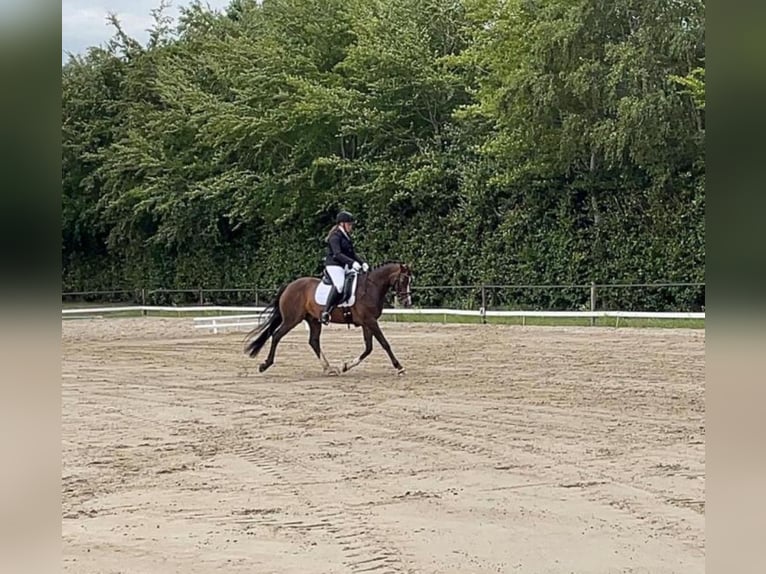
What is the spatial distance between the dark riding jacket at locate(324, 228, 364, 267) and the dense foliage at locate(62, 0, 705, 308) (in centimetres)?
795

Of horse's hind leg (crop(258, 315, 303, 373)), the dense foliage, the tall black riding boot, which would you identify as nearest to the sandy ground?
horse's hind leg (crop(258, 315, 303, 373))

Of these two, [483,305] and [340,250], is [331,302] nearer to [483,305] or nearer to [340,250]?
[340,250]

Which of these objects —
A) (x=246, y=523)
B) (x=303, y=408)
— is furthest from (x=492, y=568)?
(x=303, y=408)

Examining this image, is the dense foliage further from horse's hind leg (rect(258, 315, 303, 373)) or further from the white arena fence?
horse's hind leg (rect(258, 315, 303, 373))

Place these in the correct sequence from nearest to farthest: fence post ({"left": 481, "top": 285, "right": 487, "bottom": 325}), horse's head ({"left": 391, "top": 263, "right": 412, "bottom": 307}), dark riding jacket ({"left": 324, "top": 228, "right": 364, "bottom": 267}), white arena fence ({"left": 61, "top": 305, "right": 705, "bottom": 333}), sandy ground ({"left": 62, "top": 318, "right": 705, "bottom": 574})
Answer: sandy ground ({"left": 62, "top": 318, "right": 705, "bottom": 574}) → dark riding jacket ({"left": 324, "top": 228, "right": 364, "bottom": 267}) → horse's head ({"left": 391, "top": 263, "right": 412, "bottom": 307}) → white arena fence ({"left": 61, "top": 305, "right": 705, "bottom": 333}) → fence post ({"left": 481, "top": 285, "right": 487, "bottom": 325})

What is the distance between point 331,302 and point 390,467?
4790mm

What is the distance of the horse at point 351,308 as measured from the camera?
10.6 metres

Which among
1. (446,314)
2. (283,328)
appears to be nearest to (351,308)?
(283,328)

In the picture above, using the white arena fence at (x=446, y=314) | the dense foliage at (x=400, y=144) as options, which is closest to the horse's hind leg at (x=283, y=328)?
the white arena fence at (x=446, y=314)

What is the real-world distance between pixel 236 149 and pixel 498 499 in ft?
68.9

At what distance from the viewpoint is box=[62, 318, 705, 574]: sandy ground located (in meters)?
4.12

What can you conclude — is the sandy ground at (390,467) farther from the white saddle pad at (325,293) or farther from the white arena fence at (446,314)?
the white arena fence at (446,314)
